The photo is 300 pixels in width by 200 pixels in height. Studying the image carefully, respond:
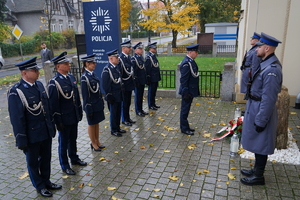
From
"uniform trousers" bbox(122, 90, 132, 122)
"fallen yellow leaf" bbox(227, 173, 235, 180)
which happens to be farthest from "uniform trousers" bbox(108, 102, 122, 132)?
"fallen yellow leaf" bbox(227, 173, 235, 180)

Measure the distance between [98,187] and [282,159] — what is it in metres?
3.60

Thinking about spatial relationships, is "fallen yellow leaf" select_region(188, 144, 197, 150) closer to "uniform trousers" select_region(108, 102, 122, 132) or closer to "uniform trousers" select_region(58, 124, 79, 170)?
"uniform trousers" select_region(108, 102, 122, 132)

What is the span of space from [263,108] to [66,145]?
3.52 m

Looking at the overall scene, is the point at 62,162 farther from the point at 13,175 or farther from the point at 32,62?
the point at 32,62

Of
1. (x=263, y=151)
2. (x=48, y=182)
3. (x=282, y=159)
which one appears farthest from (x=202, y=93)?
(x=48, y=182)

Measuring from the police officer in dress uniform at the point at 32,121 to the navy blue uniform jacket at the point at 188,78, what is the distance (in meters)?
3.24

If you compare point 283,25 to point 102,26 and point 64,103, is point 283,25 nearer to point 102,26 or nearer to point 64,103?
point 102,26

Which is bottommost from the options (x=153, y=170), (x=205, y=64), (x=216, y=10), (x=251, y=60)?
(x=153, y=170)

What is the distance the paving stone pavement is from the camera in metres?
4.23

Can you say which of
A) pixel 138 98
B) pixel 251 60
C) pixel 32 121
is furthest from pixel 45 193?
pixel 251 60

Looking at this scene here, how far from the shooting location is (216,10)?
105 feet

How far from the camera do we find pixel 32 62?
153 inches

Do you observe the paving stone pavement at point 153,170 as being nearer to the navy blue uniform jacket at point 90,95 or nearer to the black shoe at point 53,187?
the black shoe at point 53,187

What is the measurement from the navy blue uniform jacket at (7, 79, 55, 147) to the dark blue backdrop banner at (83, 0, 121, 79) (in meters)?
5.51
